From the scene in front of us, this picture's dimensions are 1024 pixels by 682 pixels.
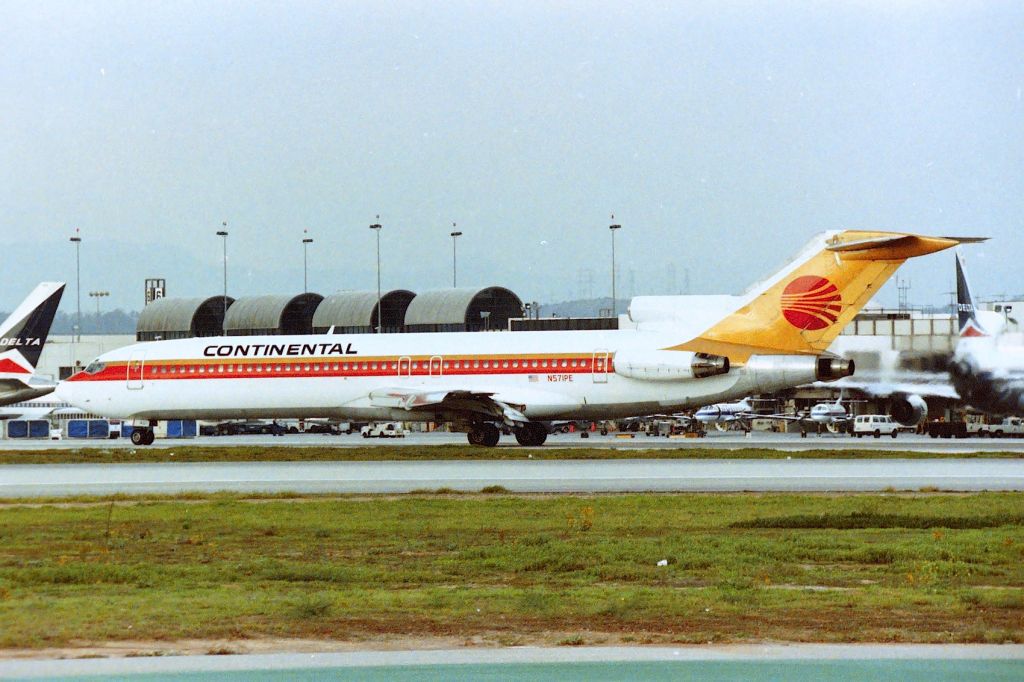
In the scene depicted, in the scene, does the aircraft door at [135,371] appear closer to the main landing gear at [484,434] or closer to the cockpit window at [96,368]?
the cockpit window at [96,368]

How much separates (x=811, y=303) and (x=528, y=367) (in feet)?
35.4

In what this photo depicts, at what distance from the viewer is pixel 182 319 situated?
117m

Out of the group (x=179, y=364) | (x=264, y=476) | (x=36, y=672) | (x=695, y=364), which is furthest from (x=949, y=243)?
(x=36, y=672)

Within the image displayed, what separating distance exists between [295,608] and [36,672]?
311 centimetres

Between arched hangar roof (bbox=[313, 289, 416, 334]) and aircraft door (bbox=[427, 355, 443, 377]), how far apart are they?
61952 mm

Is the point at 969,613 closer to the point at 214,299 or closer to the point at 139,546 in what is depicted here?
the point at 139,546

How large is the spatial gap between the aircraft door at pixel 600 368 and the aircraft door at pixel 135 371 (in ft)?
63.1

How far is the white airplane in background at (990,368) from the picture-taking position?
46500mm

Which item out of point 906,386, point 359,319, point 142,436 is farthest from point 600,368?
point 359,319

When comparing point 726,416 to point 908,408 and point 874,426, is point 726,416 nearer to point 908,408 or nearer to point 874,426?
point 874,426

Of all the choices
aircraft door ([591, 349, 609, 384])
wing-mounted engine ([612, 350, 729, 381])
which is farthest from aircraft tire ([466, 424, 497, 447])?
wing-mounted engine ([612, 350, 729, 381])

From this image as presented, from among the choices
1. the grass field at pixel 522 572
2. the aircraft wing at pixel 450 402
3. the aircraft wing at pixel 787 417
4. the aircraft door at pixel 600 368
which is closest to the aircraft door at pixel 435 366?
the aircraft wing at pixel 450 402

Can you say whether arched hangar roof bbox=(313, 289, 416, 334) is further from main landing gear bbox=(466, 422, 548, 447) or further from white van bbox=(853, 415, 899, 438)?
main landing gear bbox=(466, 422, 548, 447)

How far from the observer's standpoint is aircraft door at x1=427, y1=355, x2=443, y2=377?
4875cm
